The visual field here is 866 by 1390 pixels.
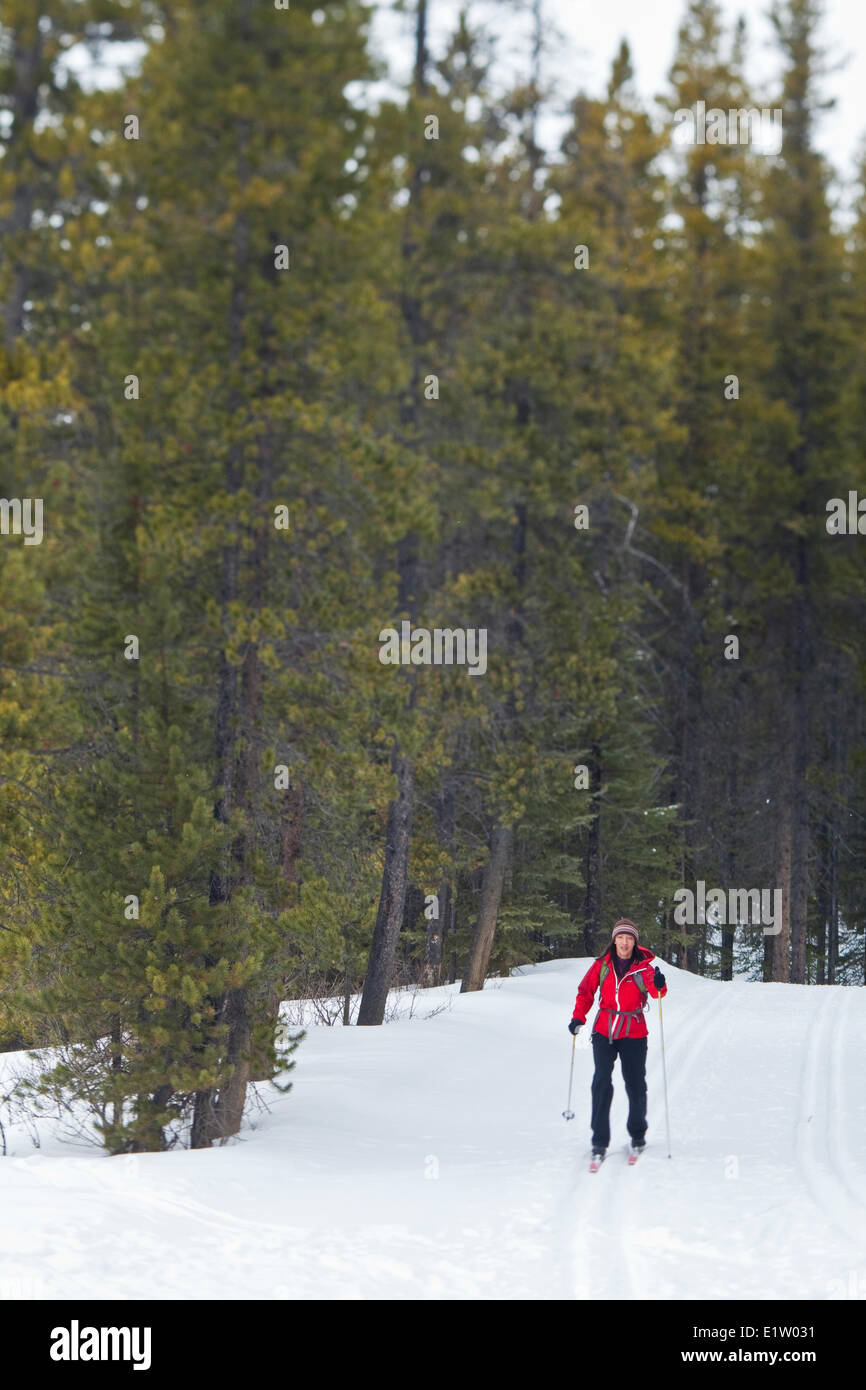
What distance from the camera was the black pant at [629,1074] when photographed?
967 cm

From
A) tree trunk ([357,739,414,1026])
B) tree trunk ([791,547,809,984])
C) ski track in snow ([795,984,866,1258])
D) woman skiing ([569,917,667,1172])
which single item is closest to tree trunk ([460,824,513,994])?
tree trunk ([357,739,414,1026])

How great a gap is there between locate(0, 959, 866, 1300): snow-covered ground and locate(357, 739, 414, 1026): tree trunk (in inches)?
77.6

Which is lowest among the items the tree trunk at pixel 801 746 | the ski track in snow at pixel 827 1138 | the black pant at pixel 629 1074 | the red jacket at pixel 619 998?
the ski track in snow at pixel 827 1138

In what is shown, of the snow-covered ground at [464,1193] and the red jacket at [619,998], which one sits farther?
the red jacket at [619,998]

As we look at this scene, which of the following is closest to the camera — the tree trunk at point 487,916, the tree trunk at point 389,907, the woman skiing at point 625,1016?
the woman skiing at point 625,1016

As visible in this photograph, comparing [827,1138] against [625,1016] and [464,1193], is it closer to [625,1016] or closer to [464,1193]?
[625,1016]

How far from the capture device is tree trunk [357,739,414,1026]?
53.7 feet

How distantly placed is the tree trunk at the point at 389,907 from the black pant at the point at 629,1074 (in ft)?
22.0

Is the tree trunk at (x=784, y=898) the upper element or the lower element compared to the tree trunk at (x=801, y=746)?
lower

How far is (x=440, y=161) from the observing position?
15.5 metres

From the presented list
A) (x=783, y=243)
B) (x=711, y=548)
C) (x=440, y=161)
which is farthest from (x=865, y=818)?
(x=440, y=161)

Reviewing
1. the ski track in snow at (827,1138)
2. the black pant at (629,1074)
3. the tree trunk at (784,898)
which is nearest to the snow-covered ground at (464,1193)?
the ski track in snow at (827,1138)

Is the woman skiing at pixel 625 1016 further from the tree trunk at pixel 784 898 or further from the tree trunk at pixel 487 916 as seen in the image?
the tree trunk at pixel 784 898

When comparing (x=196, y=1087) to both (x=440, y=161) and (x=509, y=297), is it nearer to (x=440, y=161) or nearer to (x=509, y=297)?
(x=440, y=161)
